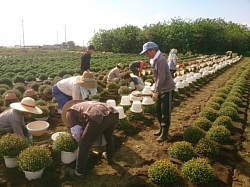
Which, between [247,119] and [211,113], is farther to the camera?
[247,119]

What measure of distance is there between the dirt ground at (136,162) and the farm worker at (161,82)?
495mm

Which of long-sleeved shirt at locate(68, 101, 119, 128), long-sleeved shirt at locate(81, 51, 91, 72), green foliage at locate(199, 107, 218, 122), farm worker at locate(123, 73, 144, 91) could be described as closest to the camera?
long-sleeved shirt at locate(68, 101, 119, 128)

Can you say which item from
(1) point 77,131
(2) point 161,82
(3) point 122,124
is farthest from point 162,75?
(1) point 77,131

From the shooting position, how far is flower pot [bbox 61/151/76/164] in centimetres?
397

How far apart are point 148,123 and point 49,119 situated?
8.12 feet

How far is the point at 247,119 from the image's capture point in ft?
22.0

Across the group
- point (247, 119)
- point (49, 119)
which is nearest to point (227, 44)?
point (247, 119)

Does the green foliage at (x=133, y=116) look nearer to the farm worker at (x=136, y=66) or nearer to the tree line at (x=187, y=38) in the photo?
the farm worker at (x=136, y=66)

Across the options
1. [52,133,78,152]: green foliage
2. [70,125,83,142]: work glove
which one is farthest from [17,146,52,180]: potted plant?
[70,125,83,142]: work glove

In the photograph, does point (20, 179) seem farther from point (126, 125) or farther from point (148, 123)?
point (148, 123)

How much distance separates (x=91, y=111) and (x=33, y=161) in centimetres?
108

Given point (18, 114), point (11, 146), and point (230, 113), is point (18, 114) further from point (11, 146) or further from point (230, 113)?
point (230, 113)

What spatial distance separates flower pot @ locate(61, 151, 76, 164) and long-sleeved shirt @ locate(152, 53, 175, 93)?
202 centimetres

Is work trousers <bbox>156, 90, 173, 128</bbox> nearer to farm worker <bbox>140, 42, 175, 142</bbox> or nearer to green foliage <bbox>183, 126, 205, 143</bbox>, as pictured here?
farm worker <bbox>140, 42, 175, 142</bbox>
